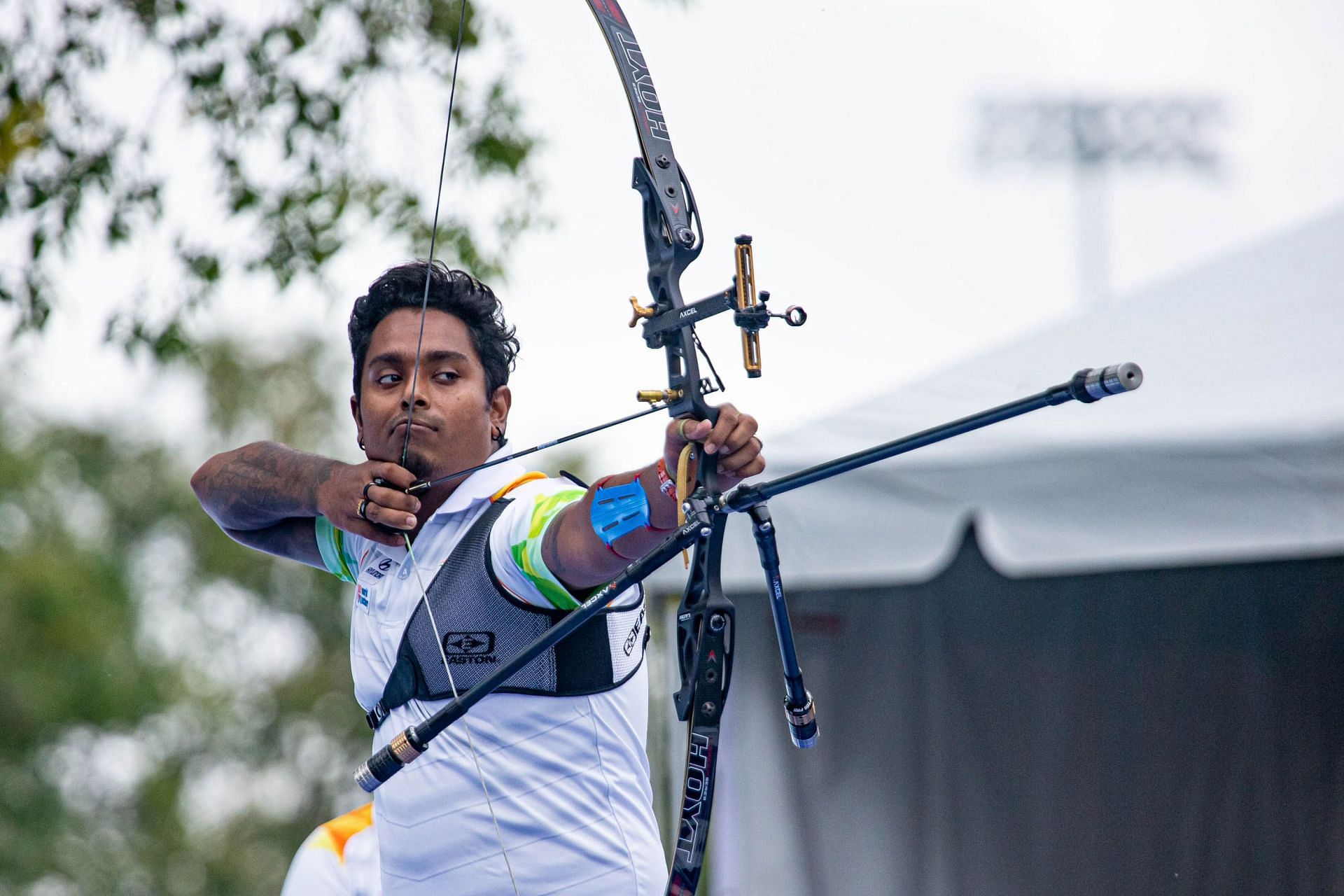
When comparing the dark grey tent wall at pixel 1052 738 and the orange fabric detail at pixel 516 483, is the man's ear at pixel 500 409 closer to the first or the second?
the orange fabric detail at pixel 516 483

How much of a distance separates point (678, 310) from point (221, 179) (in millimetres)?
2409

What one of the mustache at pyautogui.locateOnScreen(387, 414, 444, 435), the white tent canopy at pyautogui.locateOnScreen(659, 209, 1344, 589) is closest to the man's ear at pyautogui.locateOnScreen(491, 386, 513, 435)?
the mustache at pyautogui.locateOnScreen(387, 414, 444, 435)

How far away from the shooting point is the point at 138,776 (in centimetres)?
1662

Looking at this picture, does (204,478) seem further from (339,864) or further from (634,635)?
(634,635)

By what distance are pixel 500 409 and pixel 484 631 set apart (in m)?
0.40

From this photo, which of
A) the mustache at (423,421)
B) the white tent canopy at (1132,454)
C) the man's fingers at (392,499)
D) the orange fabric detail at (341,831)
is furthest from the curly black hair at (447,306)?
the white tent canopy at (1132,454)

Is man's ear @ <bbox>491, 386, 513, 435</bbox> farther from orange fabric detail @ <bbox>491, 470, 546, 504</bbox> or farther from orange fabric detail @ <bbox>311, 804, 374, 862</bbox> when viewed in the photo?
orange fabric detail @ <bbox>311, 804, 374, 862</bbox>

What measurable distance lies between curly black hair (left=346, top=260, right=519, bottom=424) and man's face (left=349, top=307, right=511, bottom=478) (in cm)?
2

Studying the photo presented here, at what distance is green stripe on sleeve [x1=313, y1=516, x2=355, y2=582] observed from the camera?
224 centimetres

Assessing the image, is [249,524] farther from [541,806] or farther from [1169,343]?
[1169,343]

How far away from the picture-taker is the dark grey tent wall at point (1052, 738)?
2912mm

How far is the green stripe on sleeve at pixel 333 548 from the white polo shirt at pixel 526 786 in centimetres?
33

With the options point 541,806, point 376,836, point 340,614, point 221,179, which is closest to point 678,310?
point 541,806

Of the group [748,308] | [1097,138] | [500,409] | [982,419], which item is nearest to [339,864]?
[500,409]
